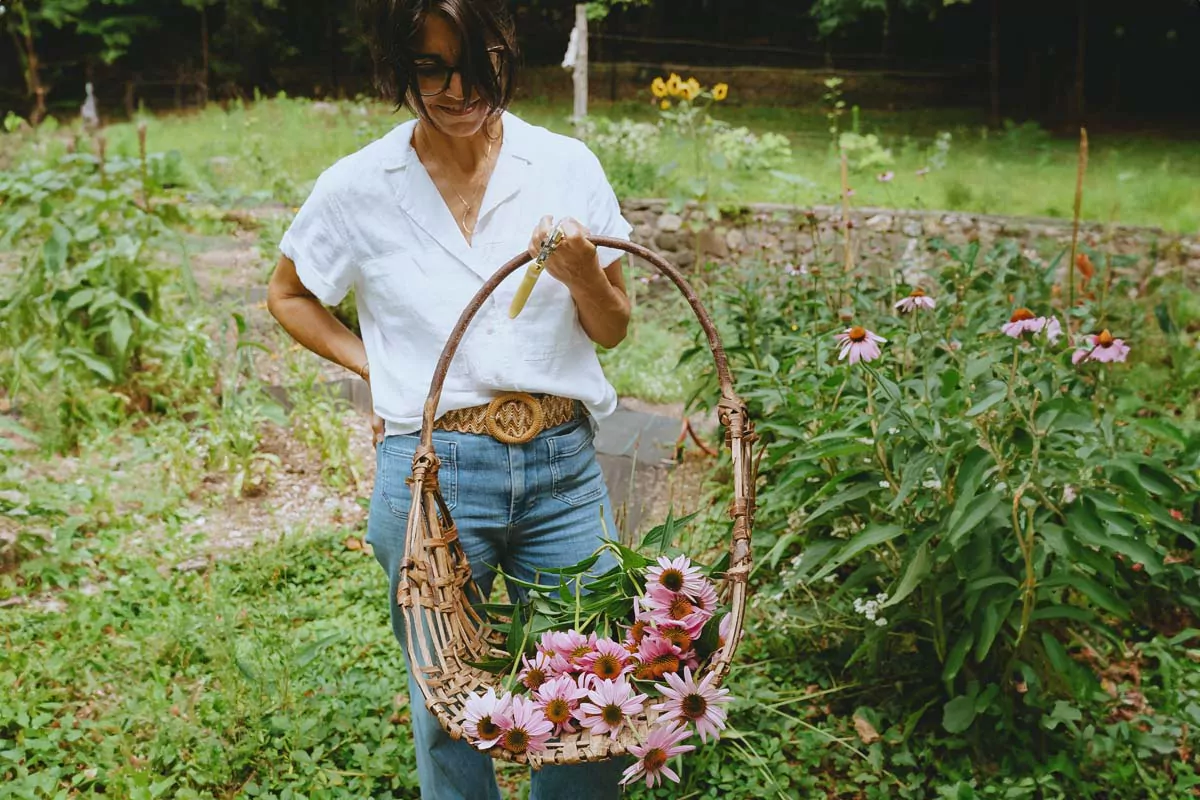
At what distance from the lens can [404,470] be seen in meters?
1.52

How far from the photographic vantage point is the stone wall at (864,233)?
566 centimetres

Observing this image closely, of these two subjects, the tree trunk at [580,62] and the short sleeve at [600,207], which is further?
the tree trunk at [580,62]

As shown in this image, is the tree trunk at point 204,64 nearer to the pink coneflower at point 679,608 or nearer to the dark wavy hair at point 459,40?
the dark wavy hair at point 459,40

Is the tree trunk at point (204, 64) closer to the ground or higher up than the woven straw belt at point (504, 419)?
higher up

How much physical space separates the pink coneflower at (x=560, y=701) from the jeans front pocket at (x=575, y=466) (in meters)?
0.37

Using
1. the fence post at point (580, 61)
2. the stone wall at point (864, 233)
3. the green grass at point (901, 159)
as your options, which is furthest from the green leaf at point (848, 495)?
the fence post at point (580, 61)

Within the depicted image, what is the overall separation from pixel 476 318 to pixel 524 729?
0.60 metres

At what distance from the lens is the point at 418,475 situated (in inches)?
54.3

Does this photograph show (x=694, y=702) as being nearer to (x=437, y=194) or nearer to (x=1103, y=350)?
(x=437, y=194)

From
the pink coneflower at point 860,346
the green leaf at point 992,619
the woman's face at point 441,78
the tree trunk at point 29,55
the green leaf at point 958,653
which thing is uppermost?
the tree trunk at point 29,55

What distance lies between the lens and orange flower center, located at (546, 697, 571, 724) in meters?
1.24

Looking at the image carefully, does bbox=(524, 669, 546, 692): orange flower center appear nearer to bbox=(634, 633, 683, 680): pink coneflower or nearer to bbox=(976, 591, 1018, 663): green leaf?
bbox=(634, 633, 683, 680): pink coneflower

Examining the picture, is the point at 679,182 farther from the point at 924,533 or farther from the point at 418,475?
the point at 418,475

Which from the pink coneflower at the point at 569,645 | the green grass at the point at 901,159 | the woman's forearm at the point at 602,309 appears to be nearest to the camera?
the pink coneflower at the point at 569,645
